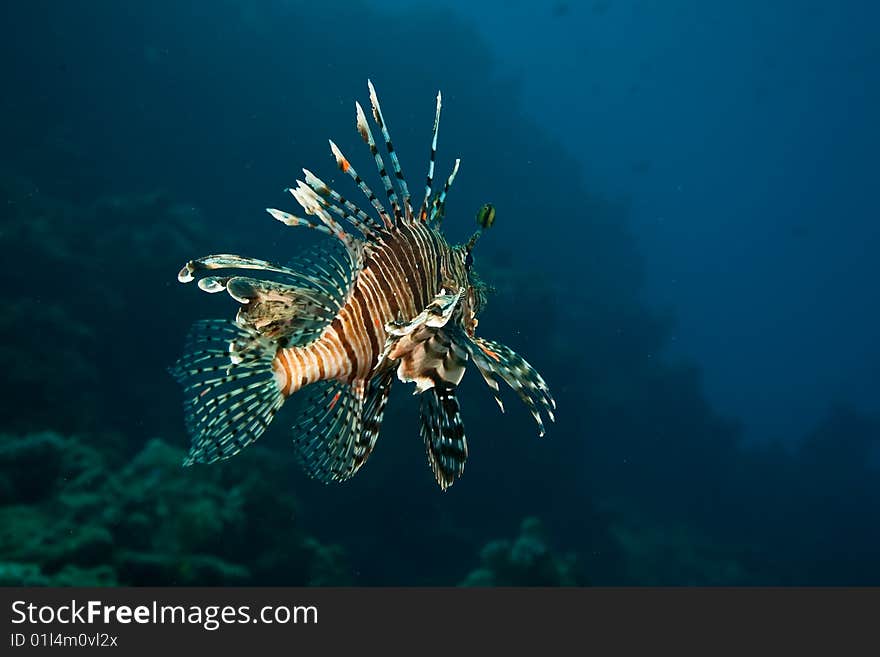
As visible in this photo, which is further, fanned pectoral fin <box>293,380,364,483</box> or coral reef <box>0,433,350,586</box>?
coral reef <box>0,433,350,586</box>

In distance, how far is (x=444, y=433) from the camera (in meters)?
2.37

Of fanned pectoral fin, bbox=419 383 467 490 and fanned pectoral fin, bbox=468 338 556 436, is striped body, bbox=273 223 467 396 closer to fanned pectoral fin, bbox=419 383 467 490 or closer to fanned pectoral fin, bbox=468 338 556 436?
fanned pectoral fin, bbox=419 383 467 490

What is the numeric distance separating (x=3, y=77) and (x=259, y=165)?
24.4 ft

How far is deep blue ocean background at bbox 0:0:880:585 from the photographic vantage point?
21.0 ft

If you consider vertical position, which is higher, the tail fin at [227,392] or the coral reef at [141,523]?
the coral reef at [141,523]

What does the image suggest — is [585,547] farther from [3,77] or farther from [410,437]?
[3,77]

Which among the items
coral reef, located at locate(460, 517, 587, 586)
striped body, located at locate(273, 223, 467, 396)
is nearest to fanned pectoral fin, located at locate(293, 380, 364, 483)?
striped body, located at locate(273, 223, 467, 396)

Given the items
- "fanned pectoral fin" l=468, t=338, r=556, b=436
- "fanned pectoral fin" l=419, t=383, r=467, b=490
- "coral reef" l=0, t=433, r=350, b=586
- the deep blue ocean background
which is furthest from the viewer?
the deep blue ocean background

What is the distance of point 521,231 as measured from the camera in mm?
25797

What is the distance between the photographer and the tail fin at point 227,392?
2.17m

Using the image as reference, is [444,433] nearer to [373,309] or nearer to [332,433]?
[332,433]

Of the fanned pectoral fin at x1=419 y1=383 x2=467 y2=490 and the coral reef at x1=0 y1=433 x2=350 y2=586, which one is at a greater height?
the coral reef at x1=0 y1=433 x2=350 y2=586

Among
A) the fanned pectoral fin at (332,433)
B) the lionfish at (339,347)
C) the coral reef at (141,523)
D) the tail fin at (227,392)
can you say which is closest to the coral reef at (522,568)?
the coral reef at (141,523)

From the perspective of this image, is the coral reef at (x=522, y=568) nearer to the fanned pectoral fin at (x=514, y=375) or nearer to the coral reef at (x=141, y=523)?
the coral reef at (x=141, y=523)
